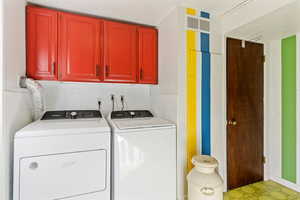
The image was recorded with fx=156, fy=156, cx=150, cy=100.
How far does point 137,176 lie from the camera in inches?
63.5

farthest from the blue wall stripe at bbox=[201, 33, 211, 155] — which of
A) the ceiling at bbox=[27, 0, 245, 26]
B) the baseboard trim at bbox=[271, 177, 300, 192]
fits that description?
the baseboard trim at bbox=[271, 177, 300, 192]

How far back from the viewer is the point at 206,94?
1.98 metres

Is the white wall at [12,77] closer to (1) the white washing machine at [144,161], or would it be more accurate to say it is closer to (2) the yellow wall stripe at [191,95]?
(1) the white washing machine at [144,161]

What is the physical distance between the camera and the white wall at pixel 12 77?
1226mm

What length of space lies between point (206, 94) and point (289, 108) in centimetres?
146

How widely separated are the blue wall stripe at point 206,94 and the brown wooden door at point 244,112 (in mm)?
460

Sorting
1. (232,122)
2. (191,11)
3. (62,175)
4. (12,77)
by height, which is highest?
(191,11)

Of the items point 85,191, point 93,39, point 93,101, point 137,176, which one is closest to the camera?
point 85,191

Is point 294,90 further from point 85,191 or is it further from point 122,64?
point 85,191

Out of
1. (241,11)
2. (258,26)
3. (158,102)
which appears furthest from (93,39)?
(258,26)

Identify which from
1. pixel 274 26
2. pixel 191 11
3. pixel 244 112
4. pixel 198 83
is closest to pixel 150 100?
pixel 198 83

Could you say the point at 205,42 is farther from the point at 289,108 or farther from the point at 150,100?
the point at 289,108

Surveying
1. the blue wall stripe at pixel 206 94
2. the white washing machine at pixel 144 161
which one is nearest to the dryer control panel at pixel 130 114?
the white washing machine at pixel 144 161

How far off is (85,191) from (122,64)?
149cm
